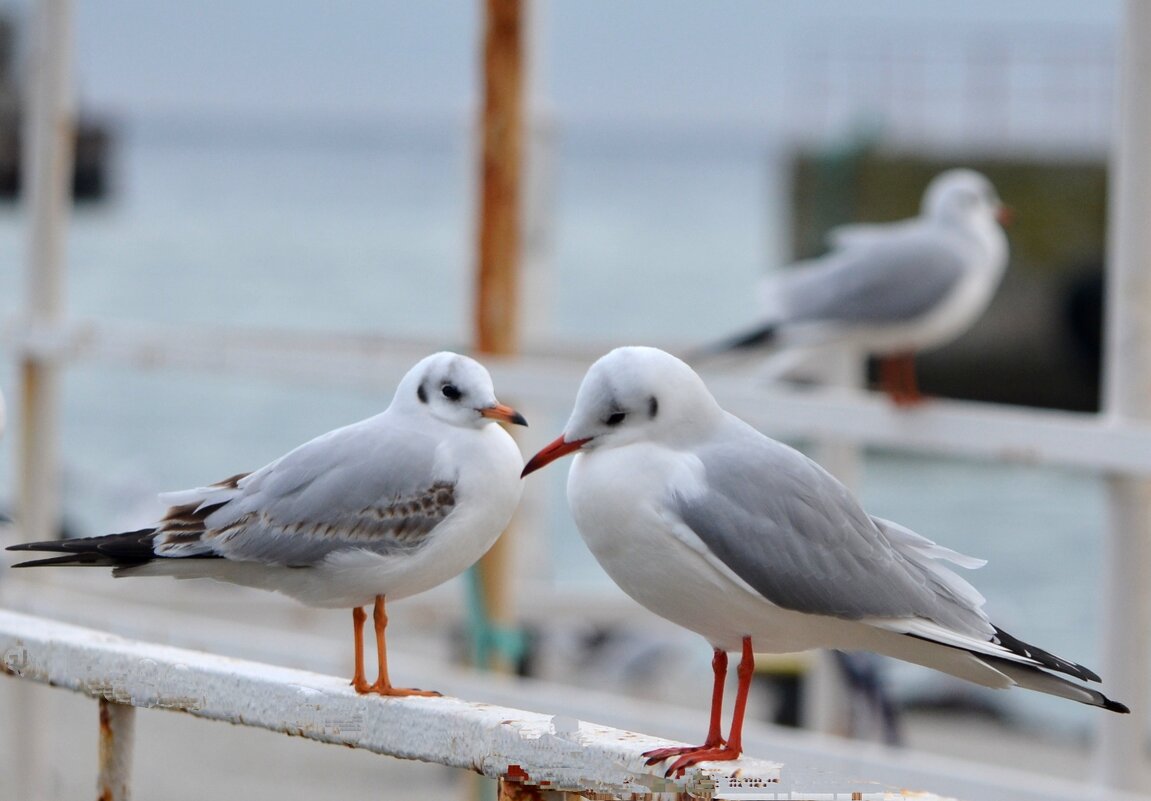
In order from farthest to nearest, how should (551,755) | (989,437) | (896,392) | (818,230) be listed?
(818,230) < (896,392) < (989,437) < (551,755)

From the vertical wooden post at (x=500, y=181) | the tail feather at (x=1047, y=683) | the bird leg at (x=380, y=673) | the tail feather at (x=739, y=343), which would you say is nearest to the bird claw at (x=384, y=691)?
the bird leg at (x=380, y=673)

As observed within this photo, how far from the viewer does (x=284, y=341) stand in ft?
15.7

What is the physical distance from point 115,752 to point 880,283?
3278 millimetres

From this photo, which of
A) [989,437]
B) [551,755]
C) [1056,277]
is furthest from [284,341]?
[1056,277]

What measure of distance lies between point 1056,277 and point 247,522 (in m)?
19.2

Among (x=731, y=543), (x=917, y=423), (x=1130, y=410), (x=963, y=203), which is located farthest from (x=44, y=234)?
(x=731, y=543)

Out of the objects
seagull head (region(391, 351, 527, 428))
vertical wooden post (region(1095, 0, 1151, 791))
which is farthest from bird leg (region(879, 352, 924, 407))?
seagull head (region(391, 351, 527, 428))

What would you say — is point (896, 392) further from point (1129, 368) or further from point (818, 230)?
point (818, 230)

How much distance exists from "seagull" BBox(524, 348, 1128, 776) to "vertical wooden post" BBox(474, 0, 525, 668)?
274cm

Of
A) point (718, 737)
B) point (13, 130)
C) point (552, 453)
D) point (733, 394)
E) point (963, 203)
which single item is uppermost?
point (13, 130)

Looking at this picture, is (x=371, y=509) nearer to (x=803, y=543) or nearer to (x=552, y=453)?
(x=552, y=453)

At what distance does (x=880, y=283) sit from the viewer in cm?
477

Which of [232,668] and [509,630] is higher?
[232,668]

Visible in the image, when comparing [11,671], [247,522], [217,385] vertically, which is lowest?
[217,385]
